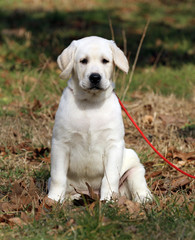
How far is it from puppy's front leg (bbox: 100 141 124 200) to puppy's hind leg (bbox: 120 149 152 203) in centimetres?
22

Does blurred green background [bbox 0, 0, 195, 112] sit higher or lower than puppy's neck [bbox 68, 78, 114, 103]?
lower

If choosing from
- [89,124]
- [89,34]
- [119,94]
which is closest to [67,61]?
[89,124]

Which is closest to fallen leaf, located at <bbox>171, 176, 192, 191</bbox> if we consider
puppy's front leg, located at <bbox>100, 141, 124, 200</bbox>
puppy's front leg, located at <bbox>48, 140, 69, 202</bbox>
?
puppy's front leg, located at <bbox>100, 141, 124, 200</bbox>

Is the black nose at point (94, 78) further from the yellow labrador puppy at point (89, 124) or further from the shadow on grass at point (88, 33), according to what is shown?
the shadow on grass at point (88, 33)

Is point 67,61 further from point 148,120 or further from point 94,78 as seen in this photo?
point 148,120

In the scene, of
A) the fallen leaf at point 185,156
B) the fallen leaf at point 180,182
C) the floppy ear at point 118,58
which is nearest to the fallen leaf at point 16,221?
the floppy ear at point 118,58

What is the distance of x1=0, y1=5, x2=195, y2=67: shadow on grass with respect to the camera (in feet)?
27.0

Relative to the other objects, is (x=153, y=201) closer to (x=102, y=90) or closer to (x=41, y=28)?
(x=102, y=90)

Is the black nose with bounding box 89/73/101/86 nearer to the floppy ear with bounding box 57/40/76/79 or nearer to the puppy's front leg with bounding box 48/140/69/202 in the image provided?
the floppy ear with bounding box 57/40/76/79

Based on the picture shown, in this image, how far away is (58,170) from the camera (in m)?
3.35

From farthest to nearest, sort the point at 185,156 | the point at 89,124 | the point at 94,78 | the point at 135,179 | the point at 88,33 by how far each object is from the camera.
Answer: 1. the point at 88,33
2. the point at 185,156
3. the point at 135,179
4. the point at 89,124
5. the point at 94,78

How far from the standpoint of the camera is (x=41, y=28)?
370 inches

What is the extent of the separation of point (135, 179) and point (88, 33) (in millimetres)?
6034

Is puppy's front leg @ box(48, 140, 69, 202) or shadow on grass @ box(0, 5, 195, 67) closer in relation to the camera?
puppy's front leg @ box(48, 140, 69, 202)
